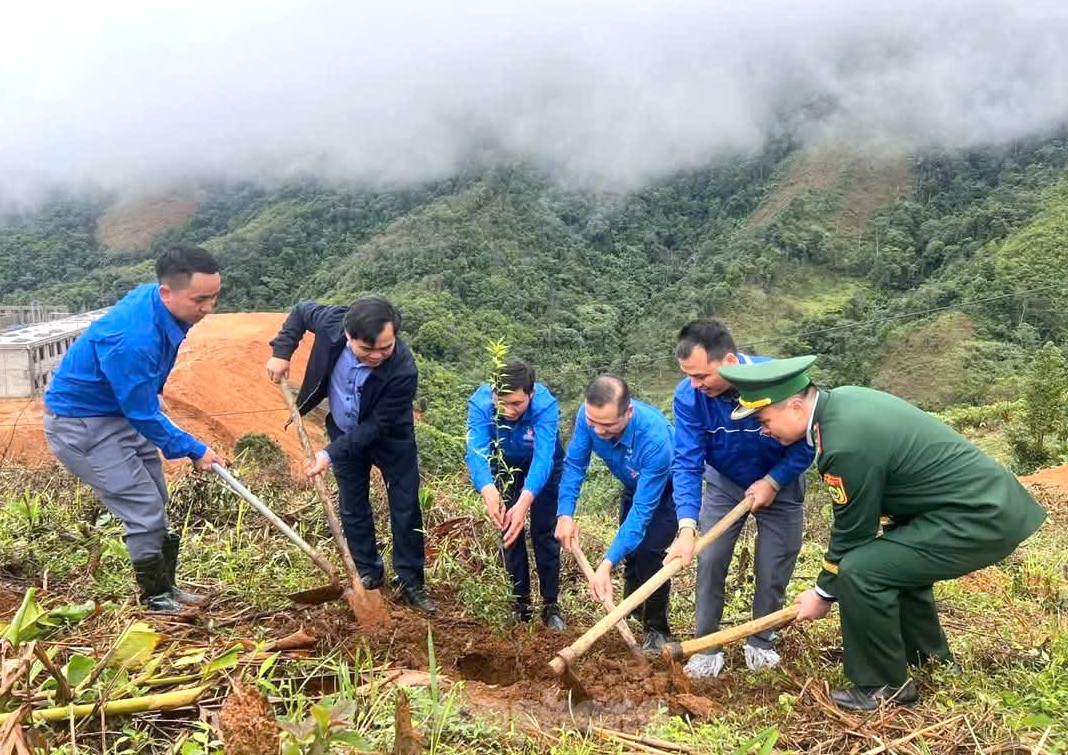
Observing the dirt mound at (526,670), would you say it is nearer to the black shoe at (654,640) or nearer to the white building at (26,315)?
the black shoe at (654,640)

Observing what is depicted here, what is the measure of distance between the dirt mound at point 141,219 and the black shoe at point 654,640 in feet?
147

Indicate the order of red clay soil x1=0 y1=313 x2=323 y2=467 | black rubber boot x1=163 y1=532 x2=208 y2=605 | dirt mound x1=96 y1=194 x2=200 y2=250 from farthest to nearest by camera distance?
dirt mound x1=96 y1=194 x2=200 y2=250 < red clay soil x1=0 y1=313 x2=323 y2=467 < black rubber boot x1=163 y1=532 x2=208 y2=605

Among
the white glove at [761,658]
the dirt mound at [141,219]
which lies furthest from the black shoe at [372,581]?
the dirt mound at [141,219]

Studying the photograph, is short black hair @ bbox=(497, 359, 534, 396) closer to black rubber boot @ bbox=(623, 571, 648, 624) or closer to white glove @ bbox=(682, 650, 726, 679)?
black rubber boot @ bbox=(623, 571, 648, 624)

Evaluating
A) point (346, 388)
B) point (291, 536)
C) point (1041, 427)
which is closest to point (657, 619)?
point (291, 536)

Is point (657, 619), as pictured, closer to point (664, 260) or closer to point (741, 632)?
point (741, 632)

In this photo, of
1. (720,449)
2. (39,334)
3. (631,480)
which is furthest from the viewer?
(39,334)

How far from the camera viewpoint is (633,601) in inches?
122

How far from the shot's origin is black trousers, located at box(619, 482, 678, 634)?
3791mm

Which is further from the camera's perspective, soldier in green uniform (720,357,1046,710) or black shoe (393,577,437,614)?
black shoe (393,577,437,614)

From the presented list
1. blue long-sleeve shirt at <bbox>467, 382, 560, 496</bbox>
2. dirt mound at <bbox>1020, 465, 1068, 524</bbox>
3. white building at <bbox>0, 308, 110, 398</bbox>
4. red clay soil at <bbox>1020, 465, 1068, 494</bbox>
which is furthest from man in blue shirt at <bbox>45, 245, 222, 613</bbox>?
white building at <bbox>0, 308, 110, 398</bbox>

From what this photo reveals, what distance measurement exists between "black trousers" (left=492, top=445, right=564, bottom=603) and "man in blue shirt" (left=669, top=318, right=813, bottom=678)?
0.77 m

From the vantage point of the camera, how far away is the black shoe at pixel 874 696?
110 inches

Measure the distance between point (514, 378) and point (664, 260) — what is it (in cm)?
3777
